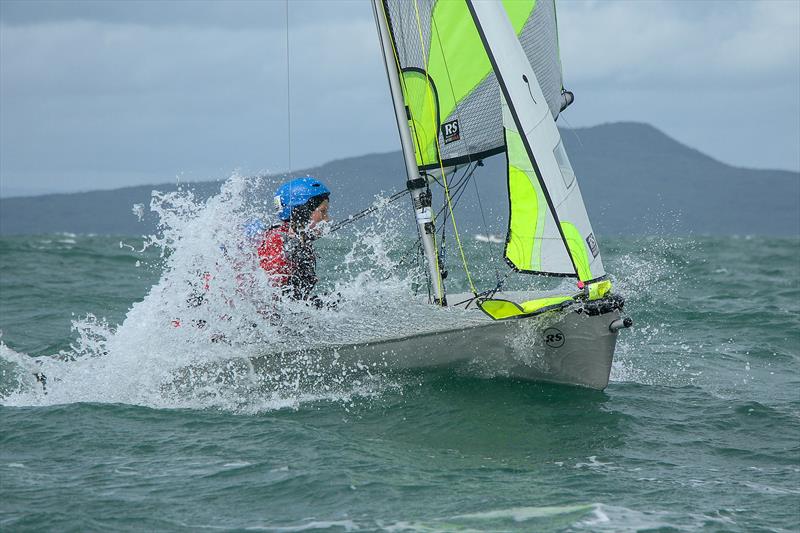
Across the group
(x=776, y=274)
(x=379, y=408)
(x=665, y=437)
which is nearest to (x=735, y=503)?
(x=665, y=437)

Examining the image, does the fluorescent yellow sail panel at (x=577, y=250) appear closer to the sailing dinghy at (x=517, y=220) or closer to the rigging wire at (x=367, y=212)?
the sailing dinghy at (x=517, y=220)

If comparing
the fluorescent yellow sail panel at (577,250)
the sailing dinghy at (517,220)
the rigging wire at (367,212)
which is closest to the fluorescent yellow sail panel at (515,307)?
the sailing dinghy at (517,220)

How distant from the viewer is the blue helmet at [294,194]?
710 cm

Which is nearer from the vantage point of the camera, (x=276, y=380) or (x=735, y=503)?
(x=735, y=503)

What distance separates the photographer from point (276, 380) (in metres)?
6.64

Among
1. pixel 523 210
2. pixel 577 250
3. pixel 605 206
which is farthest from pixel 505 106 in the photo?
pixel 605 206

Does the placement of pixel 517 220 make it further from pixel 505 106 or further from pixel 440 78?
pixel 440 78

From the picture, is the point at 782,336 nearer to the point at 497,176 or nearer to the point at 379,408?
the point at 379,408

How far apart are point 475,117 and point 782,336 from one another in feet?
14.6

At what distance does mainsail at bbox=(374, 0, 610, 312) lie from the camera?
629 cm

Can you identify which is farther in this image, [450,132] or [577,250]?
[450,132]

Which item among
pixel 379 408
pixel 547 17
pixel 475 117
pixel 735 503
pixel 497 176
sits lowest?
pixel 735 503

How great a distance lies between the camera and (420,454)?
5.57m

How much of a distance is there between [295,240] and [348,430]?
1.53 meters
